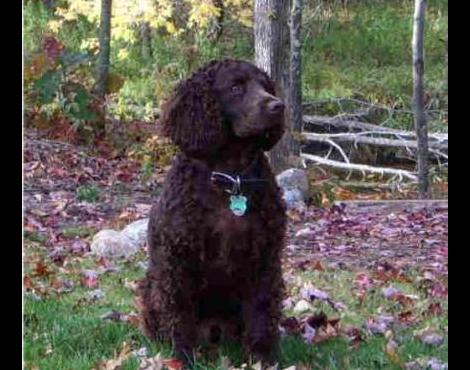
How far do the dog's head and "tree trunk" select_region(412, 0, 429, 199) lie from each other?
20.8 ft

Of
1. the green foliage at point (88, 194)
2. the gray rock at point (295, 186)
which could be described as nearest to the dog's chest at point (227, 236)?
the gray rock at point (295, 186)

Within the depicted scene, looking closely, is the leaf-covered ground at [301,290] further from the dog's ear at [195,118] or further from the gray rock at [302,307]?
the dog's ear at [195,118]

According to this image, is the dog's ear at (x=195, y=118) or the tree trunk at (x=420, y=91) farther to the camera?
the tree trunk at (x=420, y=91)

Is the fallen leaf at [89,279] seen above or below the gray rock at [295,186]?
below

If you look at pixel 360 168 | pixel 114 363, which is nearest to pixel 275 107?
pixel 114 363

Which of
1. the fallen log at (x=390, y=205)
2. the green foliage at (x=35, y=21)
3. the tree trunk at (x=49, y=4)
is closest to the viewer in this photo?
the fallen log at (x=390, y=205)

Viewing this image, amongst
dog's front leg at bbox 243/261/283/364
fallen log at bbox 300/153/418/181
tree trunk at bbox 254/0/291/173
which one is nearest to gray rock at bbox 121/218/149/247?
dog's front leg at bbox 243/261/283/364

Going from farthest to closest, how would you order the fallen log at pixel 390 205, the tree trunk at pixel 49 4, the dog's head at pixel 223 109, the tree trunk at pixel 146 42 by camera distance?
the tree trunk at pixel 49 4 → the tree trunk at pixel 146 42 → the fallen log at pixel 390 205 → the dog's head at pixel 223 109

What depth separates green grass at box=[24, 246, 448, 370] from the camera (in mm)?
4105

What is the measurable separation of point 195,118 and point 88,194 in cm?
639

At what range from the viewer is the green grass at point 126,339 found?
411cm

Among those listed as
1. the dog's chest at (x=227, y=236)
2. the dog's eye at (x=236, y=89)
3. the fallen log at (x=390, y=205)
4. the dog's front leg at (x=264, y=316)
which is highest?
the dog's eye at (x=236, y=89)

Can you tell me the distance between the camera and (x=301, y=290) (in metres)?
5.79
